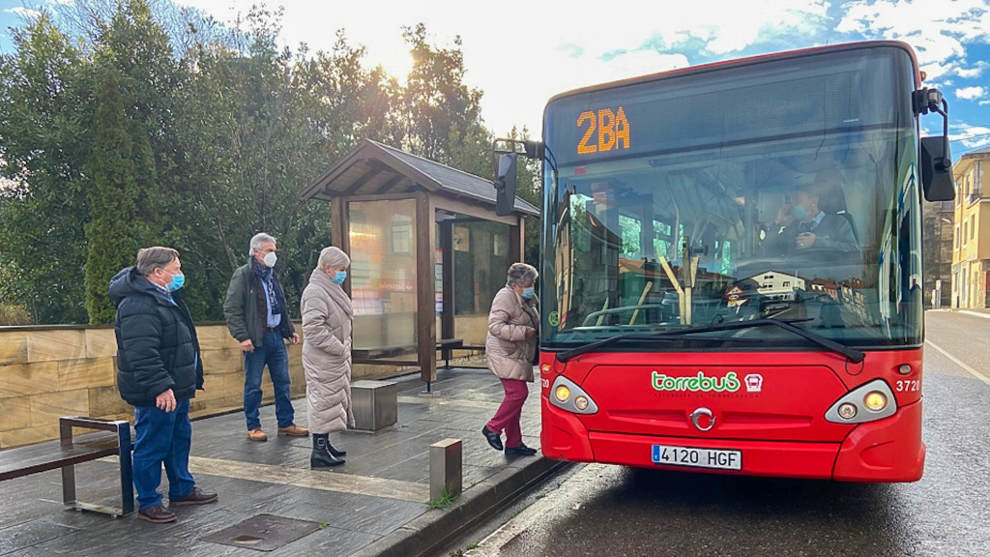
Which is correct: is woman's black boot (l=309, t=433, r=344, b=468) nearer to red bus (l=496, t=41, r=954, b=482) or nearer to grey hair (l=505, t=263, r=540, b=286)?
red bus (l=496, t=41, r=954, b=482)

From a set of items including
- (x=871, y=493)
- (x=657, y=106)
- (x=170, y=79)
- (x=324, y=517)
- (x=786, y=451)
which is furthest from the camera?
(x=170, y=79)

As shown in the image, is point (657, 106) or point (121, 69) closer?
point (657, 106)

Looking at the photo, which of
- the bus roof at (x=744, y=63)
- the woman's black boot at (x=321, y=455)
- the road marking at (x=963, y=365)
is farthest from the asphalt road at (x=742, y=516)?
the road marking at (x=963, y=365)

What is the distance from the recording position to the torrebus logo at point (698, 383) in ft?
12.6

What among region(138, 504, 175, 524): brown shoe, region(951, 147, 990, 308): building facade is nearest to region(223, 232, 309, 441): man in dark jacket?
region(138, 504, 175, 524): brown shoe

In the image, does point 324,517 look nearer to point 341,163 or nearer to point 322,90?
point 341,163

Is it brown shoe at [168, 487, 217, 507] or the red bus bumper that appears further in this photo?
brown shoe at [168, 487, 217, 507]

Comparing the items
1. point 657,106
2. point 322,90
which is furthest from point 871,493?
point 322,90

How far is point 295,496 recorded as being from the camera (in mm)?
4465

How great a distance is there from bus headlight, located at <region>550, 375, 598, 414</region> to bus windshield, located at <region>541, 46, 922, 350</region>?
28cm

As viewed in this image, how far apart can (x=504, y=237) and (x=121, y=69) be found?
7.50 m

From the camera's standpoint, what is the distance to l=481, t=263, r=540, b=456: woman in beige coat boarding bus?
17.8 feet

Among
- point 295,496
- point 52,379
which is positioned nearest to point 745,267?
point 295,496

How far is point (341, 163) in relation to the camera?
8531 mm
